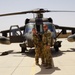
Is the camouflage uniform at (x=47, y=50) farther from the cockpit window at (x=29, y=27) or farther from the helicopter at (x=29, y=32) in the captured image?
the cockpit window at (x=29, y=27)

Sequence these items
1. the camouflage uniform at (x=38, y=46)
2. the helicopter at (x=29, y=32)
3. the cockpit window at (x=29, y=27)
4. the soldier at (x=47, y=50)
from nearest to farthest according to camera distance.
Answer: the soldier at (x=47, y=50)
the camouflage uniform at (x=38, y=46)
the helicopter at (x=29, y=32)
the cockpit window at (x=29, y=27)

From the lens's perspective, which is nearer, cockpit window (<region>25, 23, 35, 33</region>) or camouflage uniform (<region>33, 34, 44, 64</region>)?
camouflage uniform (<region>33, 34, 44, 64</region>)

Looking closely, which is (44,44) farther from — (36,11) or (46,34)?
(36,11)

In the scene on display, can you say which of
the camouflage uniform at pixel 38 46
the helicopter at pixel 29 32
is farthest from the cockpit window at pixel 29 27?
the camouflage uniform at pixel 38 46

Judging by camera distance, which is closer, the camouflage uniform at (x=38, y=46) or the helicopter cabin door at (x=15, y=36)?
the camouflage uniform at (x=38, y=46)

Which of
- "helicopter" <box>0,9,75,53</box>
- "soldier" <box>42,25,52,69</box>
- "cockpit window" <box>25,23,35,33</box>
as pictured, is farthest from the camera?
"cockpit window" <box>25,23,35,33</box>

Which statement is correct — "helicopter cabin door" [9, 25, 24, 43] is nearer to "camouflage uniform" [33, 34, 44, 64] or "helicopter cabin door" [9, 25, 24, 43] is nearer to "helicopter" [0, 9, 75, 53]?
"helicopter" [0, 9, 75, 53]

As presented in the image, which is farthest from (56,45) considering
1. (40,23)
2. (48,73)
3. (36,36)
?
(48,73)

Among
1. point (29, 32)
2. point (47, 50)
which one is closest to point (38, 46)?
point (47, 50)

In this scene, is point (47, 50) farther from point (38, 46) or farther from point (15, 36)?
point (15, 36)

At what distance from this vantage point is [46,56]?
33.4ft

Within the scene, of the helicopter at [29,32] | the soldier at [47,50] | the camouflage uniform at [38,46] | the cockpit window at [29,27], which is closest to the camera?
the soldier at [47,50]

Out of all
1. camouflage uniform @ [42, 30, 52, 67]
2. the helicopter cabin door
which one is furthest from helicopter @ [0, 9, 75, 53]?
camouflage uniform @ [42, 30, 52, 67]

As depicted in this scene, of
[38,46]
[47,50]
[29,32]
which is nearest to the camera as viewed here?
[47,50]
